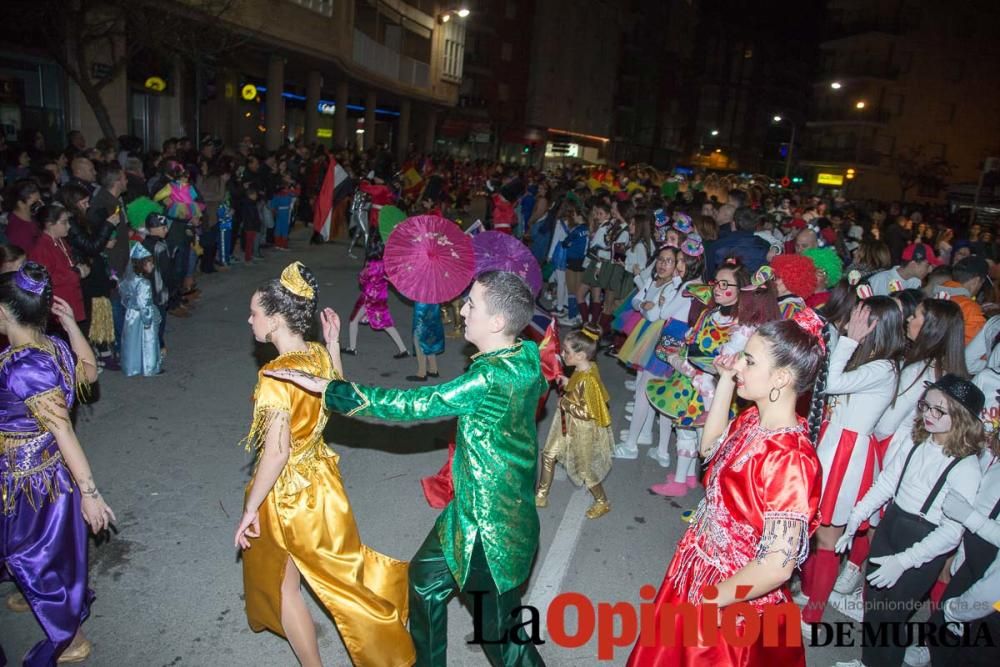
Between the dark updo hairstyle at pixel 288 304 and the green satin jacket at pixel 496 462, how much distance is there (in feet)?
2.45

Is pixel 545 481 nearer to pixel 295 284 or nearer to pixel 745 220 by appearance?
pixel 295 284

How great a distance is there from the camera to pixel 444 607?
310cm

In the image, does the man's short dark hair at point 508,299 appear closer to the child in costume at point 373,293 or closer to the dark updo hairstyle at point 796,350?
the dark updo hairstyle at point 796,350

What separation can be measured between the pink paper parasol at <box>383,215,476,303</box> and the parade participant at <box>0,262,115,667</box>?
117 inches

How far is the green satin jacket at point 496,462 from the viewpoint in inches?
111

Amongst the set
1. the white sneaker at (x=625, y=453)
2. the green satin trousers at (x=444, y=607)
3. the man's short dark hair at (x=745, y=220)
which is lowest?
the white sneaker at (x=625, y=453)

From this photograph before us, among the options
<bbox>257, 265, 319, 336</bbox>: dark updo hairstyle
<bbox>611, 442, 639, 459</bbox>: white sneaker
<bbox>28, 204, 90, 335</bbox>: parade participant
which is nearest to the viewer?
<bbox>257, 265, 319, 336</bbox>: dark updo hairstyle

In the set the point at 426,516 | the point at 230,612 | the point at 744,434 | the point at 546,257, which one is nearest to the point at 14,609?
the point at 230,612

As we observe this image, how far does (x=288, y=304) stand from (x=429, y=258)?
2.68m

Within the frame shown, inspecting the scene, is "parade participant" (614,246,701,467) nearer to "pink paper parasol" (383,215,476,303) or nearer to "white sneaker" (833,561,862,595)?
"pink paper parasol" (383,215,476,303)

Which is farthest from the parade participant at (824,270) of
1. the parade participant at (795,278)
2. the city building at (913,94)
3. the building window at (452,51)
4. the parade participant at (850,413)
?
the city building at (913,94)

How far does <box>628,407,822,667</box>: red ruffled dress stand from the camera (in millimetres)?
2389

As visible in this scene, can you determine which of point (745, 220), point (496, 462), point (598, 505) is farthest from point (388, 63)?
point (496, 462)

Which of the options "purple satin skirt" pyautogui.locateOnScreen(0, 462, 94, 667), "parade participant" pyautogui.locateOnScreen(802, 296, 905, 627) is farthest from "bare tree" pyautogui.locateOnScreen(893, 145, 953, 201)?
"purple satin skirt" pyautogui.locateOnScreen(0, 462, 94, 667)
